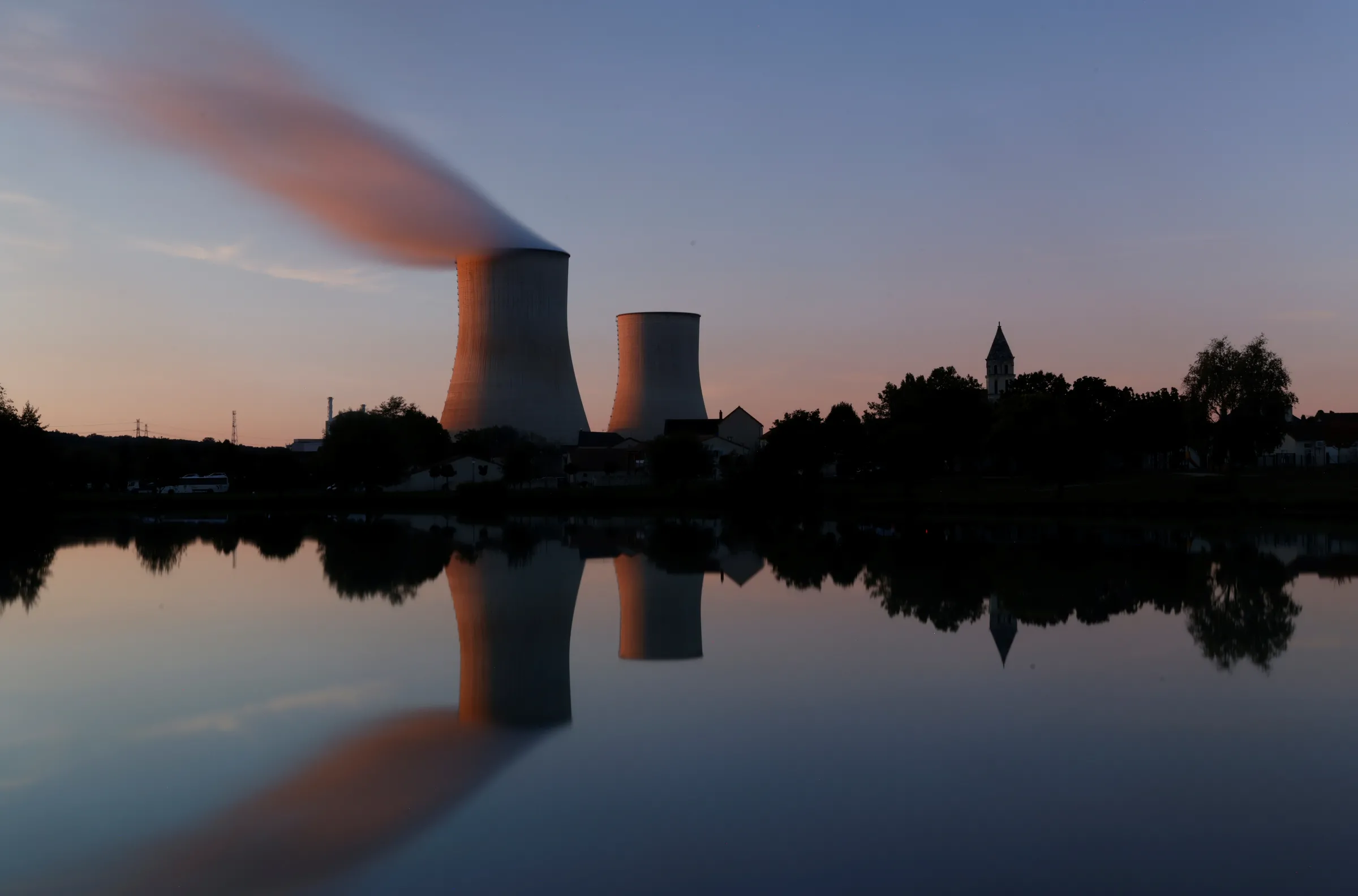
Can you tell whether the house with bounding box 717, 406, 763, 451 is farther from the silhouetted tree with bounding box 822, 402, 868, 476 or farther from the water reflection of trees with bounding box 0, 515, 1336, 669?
the water reflection of trees with bounding box 0, 515, 1336, 669

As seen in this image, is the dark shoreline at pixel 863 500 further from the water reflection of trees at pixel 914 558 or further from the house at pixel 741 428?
the house at pixel 741 428

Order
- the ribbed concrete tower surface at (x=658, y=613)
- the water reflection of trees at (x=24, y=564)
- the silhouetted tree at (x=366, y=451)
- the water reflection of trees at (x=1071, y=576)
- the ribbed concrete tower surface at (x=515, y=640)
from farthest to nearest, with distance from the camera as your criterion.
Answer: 1. the silhouetted tree at (x=366, y=451)
2. the water reflection of trees at (x=24, y=564)
3. the water reflection of trees at (x=1071, y=576)
4. the ribbed concrete tower surface at (x=658, y=613)
5. the ribbed concrete tower surface at (x=515, y=640)

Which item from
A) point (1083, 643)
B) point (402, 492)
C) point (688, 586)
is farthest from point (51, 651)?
point (402, 492)

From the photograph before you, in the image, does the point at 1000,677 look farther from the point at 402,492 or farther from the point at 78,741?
the point at 402,492

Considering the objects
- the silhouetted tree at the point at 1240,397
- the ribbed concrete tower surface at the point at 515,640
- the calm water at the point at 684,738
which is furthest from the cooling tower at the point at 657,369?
the calm water at the point at 684,738

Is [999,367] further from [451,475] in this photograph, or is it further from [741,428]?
[451,475]
